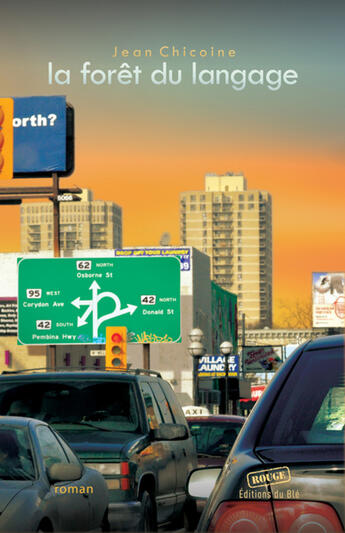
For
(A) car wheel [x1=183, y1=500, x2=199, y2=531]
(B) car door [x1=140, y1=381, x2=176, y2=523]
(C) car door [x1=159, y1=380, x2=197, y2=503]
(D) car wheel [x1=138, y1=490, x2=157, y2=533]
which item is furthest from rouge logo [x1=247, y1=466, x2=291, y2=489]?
(C) car door [x1=159, y1=380, x2=197, y2=503]

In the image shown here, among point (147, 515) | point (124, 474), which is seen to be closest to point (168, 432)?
point (147, 515)

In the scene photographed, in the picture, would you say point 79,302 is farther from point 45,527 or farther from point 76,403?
point 45,527

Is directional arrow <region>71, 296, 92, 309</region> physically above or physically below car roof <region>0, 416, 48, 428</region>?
above

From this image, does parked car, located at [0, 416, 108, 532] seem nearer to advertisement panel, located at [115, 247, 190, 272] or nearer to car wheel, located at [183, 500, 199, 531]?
car wheel, located at [183, 500, 199, 531]

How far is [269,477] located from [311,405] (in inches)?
22.7

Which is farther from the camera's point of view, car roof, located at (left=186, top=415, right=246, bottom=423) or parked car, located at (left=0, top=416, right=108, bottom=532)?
car roof, located at (left=186, top=415, right=246, bottom=423)

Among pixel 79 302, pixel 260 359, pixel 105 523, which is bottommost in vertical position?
pixel 260 359

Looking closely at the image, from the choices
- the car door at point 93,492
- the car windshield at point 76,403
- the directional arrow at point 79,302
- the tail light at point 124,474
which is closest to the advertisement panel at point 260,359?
the directional arrow at point 79,302

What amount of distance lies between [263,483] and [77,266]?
4769 centimetres

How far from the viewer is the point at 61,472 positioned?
364 inches

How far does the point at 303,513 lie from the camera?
3848 millimetres

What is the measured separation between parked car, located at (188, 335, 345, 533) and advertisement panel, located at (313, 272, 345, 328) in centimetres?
12248

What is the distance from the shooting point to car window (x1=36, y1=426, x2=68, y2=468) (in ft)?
31.1

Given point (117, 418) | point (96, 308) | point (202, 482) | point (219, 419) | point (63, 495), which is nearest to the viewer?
point (202, 482)
